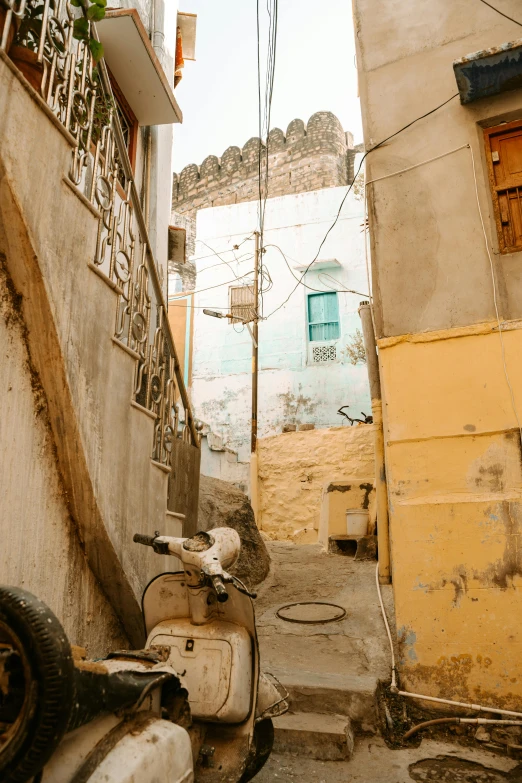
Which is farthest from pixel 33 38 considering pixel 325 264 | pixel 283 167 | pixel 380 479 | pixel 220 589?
pixel 283 167

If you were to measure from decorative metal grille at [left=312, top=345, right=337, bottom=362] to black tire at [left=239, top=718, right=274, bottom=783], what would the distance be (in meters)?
15.1

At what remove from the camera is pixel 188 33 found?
972 centimetres

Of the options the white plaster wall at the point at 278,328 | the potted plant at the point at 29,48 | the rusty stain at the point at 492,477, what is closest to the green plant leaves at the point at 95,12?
the potted plant at the point at 29,48

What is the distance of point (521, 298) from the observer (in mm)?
4035

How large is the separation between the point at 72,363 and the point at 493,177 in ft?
11.8

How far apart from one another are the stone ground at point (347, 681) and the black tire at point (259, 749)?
18.4 inches

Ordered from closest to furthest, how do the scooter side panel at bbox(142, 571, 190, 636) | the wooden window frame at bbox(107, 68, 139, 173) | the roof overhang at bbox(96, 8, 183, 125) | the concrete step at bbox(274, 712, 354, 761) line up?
the scooter side panel at bbox(142, 571, 190, 636) < the concrete step at bbox(274, 712, 354, 761) < the roof overhang at bbox(96, 8, 183, 125) < the wooden window frame at bbox(107, 68, 139, 173)

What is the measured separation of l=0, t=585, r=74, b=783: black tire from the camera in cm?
132

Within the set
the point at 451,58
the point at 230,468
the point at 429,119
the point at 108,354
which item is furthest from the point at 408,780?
the point at 230,468

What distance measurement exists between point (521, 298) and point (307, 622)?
330cm

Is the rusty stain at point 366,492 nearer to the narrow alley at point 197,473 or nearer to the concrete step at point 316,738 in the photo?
the narrow alley at point 197,473

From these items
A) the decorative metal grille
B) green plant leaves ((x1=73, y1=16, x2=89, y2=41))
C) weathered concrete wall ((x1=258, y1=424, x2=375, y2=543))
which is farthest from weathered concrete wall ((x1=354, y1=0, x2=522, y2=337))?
the decorative metal grille

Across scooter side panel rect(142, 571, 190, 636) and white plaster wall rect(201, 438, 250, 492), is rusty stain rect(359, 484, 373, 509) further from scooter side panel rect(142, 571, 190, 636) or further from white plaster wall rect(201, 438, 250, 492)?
white plaster wall rect(201, 438, 250, 492)

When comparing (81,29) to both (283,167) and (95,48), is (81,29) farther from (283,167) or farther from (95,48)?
(283,167)
